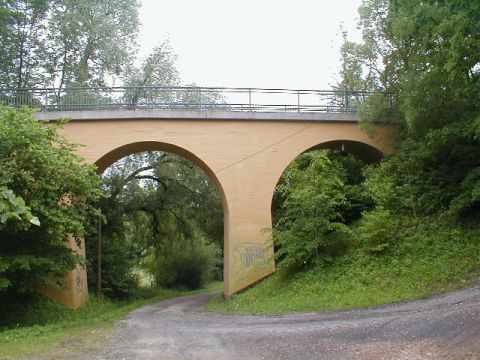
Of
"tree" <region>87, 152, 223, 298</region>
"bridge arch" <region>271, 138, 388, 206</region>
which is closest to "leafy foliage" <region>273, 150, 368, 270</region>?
"bridge arch" <region>271, 138, 388, 206</region>

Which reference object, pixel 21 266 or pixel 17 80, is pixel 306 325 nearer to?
pixel 21 266

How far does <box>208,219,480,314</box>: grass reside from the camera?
11016mm

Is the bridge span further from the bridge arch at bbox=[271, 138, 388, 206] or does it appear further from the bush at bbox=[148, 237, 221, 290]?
the bush at bbox=[148, 237, 221, 290]

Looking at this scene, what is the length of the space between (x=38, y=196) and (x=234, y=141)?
279 inches

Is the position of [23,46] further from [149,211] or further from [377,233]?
[377,233]

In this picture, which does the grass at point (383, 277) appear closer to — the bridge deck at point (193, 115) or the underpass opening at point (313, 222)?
the underpass opening at point (313, 222)

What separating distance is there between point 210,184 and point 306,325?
1529cm

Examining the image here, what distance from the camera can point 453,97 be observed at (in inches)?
525

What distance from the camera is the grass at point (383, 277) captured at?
11016 millimetres

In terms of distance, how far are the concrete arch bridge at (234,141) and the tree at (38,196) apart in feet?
10.9

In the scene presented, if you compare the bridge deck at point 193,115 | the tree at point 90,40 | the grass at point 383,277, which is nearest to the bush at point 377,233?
the grass at point 383,277

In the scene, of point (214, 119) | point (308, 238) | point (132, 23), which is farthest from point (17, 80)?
point (308, 238)

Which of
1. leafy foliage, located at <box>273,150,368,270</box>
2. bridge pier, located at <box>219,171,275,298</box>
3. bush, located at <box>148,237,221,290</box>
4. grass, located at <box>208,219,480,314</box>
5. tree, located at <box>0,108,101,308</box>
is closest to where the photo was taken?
grass, located at <box>208,219,480,314</box>

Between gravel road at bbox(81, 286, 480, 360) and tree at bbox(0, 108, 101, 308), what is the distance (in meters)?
3.44
